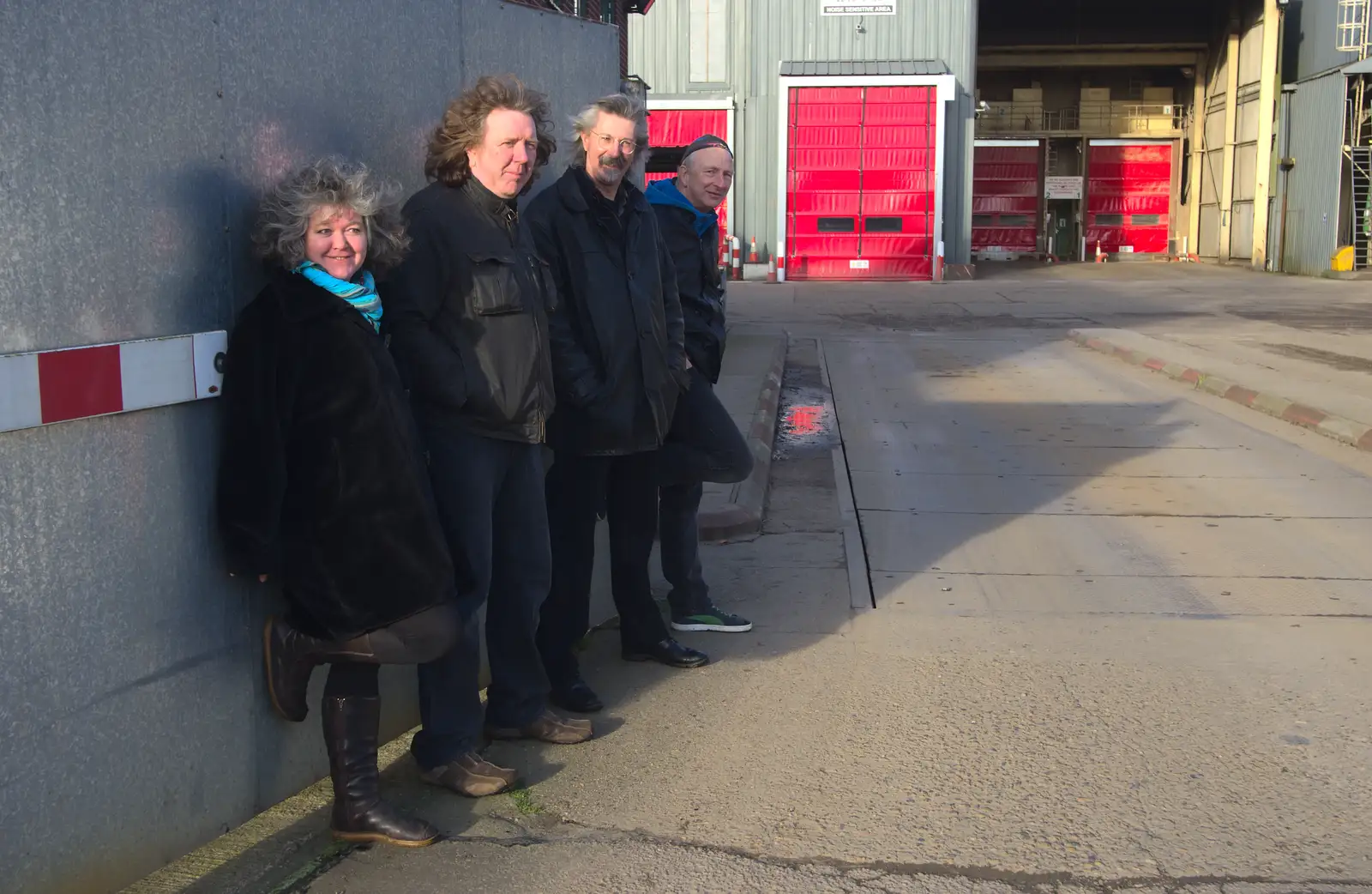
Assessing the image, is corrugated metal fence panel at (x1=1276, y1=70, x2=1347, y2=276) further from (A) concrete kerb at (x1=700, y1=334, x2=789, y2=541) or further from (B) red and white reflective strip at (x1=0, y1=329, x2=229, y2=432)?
(B) red and white reflective strip at (x1=0, y1=329, x2=229, y2=432)

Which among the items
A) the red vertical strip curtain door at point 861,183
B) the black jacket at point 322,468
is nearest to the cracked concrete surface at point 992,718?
the black jacket at point 322,468

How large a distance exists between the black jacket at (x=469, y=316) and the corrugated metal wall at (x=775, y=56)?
2884cm

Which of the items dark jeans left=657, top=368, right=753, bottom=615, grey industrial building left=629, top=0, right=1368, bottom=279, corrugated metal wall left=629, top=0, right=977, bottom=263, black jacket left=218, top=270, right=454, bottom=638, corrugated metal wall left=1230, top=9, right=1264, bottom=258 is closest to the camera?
black jacket left=218, top=270, right=454, bottom=638

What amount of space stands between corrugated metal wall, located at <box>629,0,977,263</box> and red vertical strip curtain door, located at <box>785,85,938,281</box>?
0.86 metres

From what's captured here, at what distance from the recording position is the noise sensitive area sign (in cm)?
3138

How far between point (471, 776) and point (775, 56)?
30.2 m

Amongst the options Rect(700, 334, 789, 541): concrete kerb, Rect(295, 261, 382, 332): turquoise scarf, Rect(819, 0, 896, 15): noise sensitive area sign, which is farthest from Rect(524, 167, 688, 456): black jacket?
Rect(819, 0, 896, 15): noise sensitive area sign

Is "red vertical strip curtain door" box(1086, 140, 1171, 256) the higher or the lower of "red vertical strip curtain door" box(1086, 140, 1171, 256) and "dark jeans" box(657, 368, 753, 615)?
the higher

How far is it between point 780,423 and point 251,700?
7.65 m

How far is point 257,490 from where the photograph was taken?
9.68 ft

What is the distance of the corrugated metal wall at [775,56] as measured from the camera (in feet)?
103

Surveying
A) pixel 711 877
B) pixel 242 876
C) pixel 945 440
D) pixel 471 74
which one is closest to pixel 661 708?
pixel 711 877

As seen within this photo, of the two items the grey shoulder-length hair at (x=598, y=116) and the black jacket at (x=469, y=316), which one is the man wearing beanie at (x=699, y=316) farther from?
the black jacket at (x=469, y=316)

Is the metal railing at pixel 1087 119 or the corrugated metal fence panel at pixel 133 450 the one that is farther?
the metal railing at pixel 1087 119
